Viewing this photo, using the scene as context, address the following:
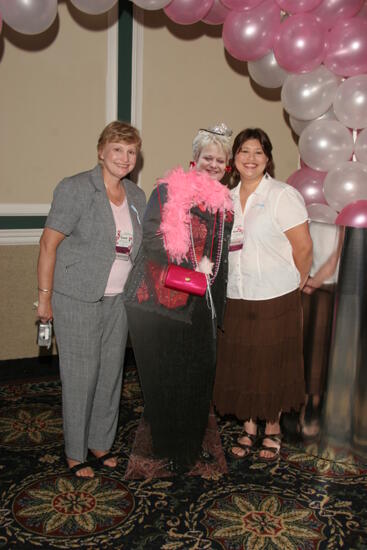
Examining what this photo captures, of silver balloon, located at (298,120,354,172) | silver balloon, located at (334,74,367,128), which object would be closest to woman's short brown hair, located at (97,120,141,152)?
silver balloon, located at (298,120,354,172)

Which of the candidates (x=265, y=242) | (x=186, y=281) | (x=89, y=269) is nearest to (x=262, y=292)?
(x=265, y=242)

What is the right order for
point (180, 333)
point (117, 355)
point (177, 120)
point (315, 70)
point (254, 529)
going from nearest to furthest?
point (254, 529)
point (180, 333)
point (117, 355)
point (315, 70)
point (177, 120)

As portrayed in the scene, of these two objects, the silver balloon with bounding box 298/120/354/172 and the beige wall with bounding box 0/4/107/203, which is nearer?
the silver balloon with bounding box 298/120/354/172

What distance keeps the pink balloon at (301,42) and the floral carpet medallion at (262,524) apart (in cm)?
204

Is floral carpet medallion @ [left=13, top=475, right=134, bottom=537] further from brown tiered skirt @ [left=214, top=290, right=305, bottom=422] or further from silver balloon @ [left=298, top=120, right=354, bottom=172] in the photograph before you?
silver balloon @ [left=298, top=120, right=354, bottom=172]

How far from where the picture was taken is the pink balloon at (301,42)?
9.58 feet

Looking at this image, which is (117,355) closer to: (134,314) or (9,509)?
(134,314)

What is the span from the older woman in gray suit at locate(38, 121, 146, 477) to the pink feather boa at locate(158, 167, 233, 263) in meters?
0.19

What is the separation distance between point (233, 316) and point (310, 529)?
89cm

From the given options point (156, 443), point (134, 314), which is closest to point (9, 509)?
point (156, 443)

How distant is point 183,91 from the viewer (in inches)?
153

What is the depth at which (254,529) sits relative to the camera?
224 centimetres

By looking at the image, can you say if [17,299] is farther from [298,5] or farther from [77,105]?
[298,5]

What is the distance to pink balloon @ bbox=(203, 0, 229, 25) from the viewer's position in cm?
318
